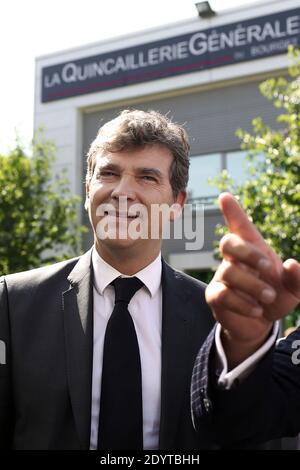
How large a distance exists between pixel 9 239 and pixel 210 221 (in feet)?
17.8

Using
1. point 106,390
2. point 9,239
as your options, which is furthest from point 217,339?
point 9,239

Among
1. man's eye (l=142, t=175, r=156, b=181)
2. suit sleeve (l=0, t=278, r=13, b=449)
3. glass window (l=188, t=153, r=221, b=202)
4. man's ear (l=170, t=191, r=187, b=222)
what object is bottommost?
suit sleeve (l=0, t=278, r=13, b=449)

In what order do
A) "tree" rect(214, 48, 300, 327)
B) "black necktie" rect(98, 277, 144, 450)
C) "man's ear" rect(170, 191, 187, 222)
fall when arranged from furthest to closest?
1. "tree" rect(214, 48, 300, 327)
2. "man's ear" rect(170, 191, 187, 222)
3. "black necktie" rect(98, 277, 144, 450)

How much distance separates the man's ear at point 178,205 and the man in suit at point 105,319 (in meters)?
0.05

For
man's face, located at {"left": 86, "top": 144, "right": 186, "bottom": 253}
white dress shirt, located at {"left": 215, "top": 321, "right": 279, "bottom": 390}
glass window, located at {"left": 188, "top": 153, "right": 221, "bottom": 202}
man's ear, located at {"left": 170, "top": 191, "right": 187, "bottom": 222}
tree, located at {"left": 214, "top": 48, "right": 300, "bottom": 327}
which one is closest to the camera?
white dress shirt, located at {"left": 215, "top": 321, "right": 279, "bottom": 390}

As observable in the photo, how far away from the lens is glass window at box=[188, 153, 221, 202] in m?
14.8

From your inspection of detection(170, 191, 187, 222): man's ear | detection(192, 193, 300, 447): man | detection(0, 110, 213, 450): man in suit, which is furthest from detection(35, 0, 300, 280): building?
detection(192, 193, 300, 447): man

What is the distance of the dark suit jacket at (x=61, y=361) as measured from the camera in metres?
2.14

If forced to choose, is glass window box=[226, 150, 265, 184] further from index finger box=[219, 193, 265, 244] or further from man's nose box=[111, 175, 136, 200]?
index finger box=[219, 193, 265, 244]

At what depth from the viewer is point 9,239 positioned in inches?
469

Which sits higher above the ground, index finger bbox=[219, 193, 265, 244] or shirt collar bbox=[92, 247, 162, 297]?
index finger bbox=[219, 193, 265, 244]

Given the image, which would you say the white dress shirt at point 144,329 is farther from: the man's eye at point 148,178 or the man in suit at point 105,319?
the man's eye at point 148,178

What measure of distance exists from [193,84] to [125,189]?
43.2 feet

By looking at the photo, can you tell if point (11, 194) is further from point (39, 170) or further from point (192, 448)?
point (192, 448)
